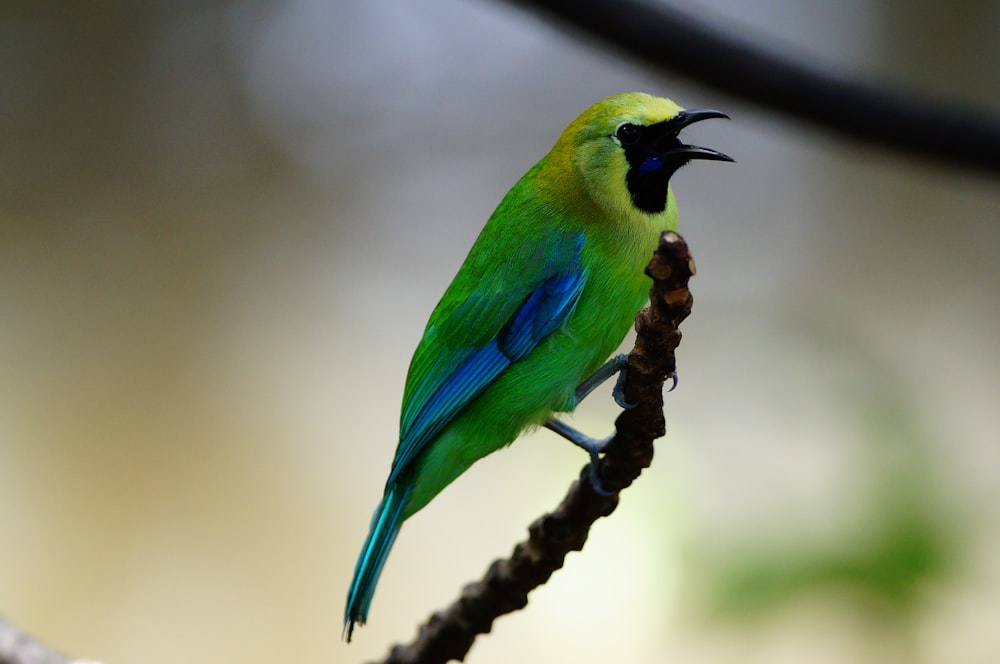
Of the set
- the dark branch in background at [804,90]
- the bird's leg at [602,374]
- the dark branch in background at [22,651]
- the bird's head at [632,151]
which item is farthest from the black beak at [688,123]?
the dark branch in background at [22,651]

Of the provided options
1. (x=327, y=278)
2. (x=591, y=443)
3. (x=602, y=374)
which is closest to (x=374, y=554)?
(x=591, y=443)

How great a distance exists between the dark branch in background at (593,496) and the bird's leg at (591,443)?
0.5 inches

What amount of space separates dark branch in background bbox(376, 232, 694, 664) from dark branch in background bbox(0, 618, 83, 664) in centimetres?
76

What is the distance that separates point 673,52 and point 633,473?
1.14 metres

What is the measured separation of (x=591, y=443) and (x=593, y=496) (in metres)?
0.30

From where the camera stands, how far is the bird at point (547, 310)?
8.21ft

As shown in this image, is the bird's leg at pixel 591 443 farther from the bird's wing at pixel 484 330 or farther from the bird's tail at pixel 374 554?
the bird's tail at pixel 374 554

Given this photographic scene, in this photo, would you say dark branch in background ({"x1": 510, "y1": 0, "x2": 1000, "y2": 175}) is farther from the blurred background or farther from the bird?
the blurred background

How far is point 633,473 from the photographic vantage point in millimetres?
2055

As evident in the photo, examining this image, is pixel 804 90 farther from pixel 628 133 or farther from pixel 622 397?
pixel 622 397

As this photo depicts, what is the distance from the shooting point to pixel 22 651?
1.67m

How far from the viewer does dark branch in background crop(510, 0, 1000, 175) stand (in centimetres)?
263

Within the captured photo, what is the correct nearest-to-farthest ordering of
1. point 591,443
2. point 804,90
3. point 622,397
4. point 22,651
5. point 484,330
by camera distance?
point 22,651, point 622,397, point 591,443, point 484,330, point 804,90

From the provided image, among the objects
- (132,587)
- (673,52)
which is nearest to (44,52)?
(132,587)
